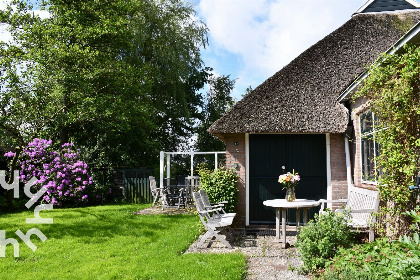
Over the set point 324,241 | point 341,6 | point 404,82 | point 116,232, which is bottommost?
point 116,232

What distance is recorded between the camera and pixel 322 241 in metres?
4.95

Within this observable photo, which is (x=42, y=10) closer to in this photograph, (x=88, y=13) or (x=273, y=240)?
(x=88, y=13)

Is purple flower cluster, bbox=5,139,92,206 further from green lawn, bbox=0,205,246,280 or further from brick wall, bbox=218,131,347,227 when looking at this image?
brick wall, bbox=218,131,347,227

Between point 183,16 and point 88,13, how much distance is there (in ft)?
18.6

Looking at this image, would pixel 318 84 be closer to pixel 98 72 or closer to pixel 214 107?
pixel 98 72

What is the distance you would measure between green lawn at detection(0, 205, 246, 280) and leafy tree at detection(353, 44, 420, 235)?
245 cm

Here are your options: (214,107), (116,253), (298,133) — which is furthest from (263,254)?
(214,107)

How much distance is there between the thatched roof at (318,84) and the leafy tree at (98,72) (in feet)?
25.2

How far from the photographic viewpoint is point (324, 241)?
196 inches

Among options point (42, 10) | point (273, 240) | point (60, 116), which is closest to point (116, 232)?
point (273, 240)

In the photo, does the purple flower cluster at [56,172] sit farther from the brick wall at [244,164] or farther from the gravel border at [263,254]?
the gravel border at [263,254]

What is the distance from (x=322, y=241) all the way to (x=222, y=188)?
3.78m

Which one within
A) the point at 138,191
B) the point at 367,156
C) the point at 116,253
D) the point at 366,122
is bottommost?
the point at 116,253

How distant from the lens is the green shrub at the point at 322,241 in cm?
499
